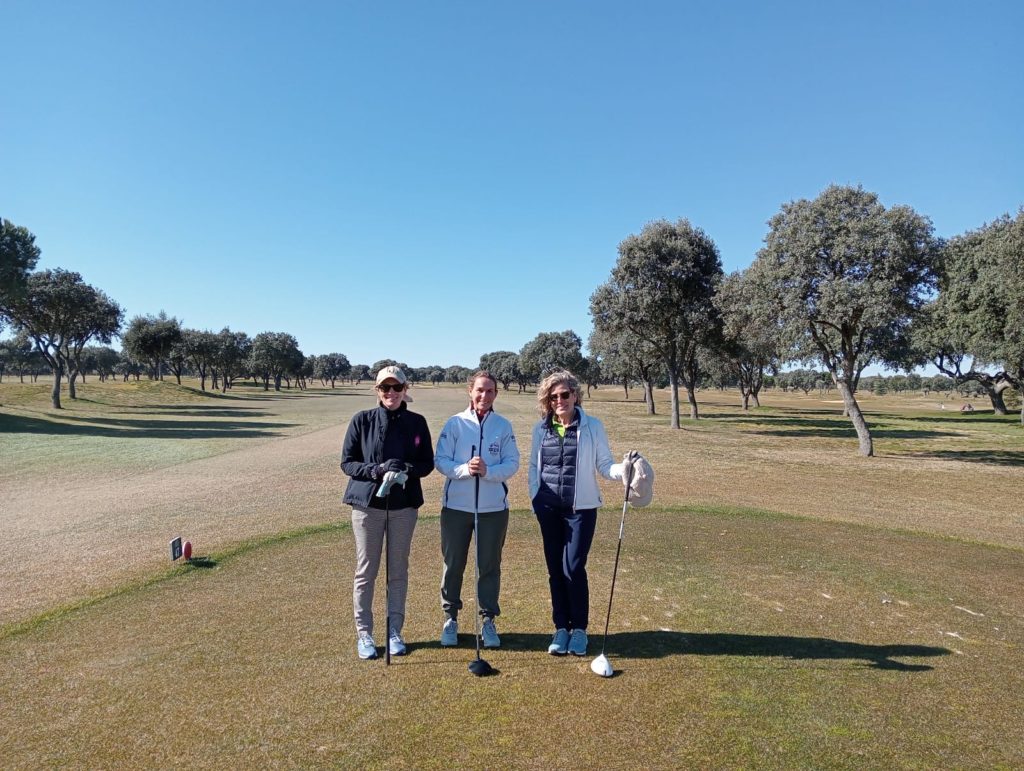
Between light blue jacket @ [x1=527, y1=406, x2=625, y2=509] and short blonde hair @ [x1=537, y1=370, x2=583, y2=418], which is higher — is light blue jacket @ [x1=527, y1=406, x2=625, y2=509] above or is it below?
below

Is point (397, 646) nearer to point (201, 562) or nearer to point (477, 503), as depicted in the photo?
point (477, 503)

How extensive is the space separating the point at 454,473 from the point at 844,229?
917 inches

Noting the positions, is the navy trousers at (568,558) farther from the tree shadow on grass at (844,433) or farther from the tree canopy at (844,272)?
the tree shadow on grass at (844,433)

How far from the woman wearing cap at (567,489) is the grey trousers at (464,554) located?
1.50 feet

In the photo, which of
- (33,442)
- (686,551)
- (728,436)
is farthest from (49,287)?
(686,551)

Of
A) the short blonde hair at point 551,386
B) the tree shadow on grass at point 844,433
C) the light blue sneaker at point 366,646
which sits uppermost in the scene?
the short blonde hair at point 551,386

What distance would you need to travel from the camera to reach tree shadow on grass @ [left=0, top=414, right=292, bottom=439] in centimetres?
2967

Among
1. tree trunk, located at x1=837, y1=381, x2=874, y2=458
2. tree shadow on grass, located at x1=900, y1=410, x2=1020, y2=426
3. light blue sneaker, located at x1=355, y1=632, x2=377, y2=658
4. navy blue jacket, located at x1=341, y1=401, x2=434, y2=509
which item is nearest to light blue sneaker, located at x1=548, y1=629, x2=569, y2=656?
light blue sneaker, located at x1=355, y1=632, x2=377, y2=658

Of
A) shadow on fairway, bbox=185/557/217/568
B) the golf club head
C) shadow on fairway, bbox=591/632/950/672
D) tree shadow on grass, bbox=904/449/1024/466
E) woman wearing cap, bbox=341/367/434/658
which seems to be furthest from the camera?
tree shadow on grass, bbox=904/449/1024/466

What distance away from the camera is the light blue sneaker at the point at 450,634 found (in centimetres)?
530

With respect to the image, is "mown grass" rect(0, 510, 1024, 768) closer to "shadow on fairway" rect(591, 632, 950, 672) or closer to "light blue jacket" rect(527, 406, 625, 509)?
"shadow on fairway" rect(591, 632, 950, 672)

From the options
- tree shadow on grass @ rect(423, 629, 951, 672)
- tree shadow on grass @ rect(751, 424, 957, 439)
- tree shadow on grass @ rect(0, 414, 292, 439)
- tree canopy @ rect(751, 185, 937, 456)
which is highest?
tree canopy @ rect(751, 185, 937, 456)

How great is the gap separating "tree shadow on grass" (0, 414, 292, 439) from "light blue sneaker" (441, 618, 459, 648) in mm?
27237

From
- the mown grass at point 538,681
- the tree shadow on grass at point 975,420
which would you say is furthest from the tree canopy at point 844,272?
the tree shadow on grass at point 975,420
